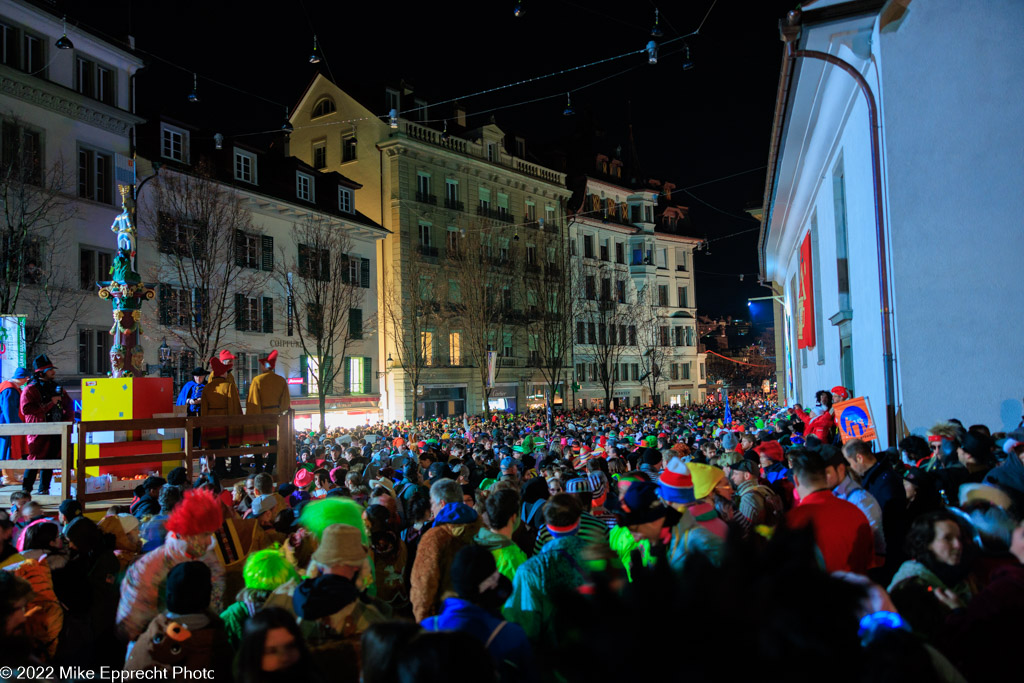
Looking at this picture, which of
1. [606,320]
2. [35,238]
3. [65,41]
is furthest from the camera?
[606,320]

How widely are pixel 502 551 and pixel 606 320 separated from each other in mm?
47664

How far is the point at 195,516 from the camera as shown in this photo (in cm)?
432

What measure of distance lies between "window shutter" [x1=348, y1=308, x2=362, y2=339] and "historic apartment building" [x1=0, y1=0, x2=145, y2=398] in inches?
486

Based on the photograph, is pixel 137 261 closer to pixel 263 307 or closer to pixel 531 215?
pixel 263 307

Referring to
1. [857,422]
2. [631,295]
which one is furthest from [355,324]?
[857,422]

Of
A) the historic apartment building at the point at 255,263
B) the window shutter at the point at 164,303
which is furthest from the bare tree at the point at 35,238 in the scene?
the window shutter at the point at 164,303

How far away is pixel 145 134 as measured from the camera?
28.1 metres

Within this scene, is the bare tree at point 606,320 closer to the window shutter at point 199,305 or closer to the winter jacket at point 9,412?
the window shutter at point 199,305

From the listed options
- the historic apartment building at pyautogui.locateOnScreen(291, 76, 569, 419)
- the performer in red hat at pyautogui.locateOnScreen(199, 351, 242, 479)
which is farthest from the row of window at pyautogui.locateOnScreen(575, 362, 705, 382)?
the performer in red hat at pyautogui.locateOnScreen(199, 351, 242, 479)

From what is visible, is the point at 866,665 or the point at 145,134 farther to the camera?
the point at 145,134

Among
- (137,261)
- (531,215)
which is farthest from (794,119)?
(531,215)

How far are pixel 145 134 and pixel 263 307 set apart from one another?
27.0 feet

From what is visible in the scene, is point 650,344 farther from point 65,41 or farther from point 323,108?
point 65,41

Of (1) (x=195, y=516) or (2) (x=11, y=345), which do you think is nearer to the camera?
(1) (x=195, y=516)
